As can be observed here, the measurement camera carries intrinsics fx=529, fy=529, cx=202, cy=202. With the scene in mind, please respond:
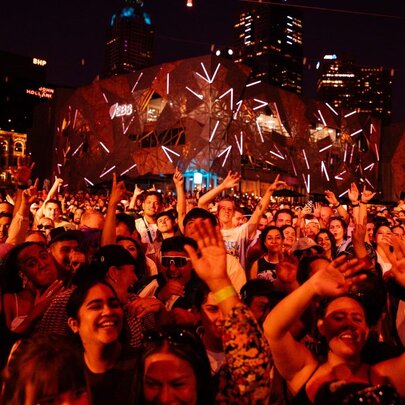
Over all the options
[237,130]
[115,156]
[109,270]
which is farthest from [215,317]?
[115,156]

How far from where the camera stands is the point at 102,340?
9.19 feet

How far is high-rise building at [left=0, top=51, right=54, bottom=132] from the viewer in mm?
75312

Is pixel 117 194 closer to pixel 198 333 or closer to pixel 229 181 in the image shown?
pixel 229 181

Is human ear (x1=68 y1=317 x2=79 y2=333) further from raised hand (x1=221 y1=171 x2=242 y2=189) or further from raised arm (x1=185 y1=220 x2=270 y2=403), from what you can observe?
raised hand (x1=221 y1=171 x2=242 y2=189)

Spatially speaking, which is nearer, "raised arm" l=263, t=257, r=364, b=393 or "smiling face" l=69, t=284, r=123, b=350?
"raised arm" l=263, t=257, r=364, b=393

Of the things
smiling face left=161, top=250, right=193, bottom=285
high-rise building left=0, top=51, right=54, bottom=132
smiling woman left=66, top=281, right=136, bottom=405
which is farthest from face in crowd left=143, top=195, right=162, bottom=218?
high-rise building left=0, top=51, right=54, bottom=132

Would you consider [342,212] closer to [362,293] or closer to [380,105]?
[362,293]

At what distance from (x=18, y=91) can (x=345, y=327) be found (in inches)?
3165

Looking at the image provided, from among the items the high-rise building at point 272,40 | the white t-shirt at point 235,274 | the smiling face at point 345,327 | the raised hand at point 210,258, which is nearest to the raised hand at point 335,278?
the smiling face at point 345,327

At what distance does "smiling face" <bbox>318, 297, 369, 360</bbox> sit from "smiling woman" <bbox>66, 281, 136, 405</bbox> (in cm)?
104

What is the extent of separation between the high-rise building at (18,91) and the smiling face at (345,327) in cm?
7609

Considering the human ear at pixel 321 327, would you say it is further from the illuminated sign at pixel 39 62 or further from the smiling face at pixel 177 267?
the illuminated sign at pixel 39 62

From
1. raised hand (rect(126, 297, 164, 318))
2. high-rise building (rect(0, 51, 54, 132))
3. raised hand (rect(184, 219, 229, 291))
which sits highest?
high-rise building (rect(0, 51, 54, 132))

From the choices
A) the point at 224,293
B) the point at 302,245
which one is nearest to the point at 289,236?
the point at 302,245
